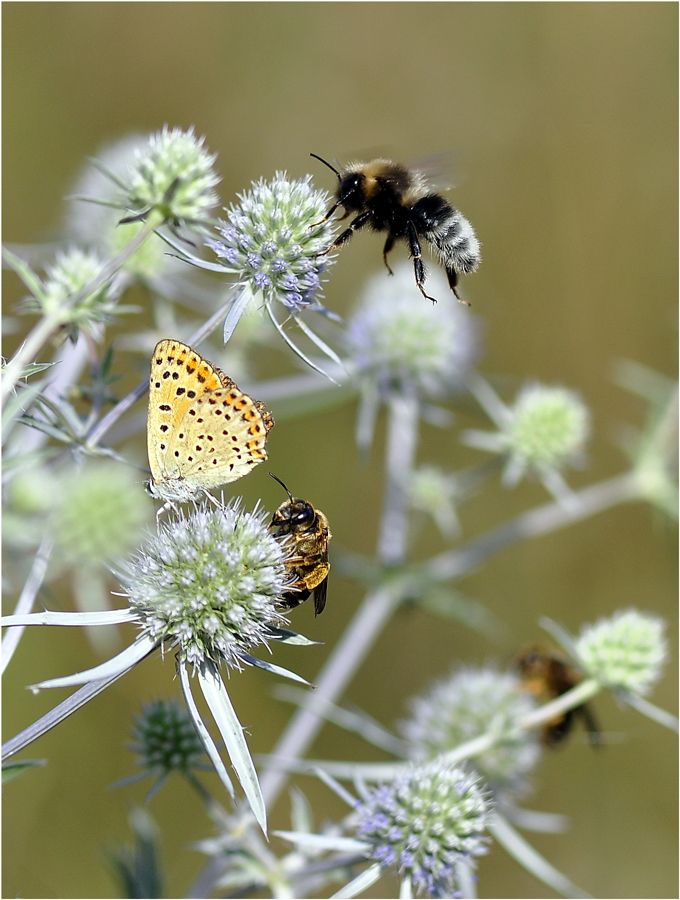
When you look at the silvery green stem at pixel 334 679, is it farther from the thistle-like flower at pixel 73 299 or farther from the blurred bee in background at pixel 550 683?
the thistle-like flower at pixel 73 299

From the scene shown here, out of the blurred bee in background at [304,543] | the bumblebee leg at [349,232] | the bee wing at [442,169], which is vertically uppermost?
the bee wing at [442,169]

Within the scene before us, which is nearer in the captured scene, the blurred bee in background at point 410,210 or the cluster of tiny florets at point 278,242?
the cluster of tiny florets at point 278,242

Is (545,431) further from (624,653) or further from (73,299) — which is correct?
(73,299)

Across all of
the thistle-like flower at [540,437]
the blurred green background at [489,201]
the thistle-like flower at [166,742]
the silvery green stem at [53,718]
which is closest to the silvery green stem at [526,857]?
the thistle-like flower at [166,742]

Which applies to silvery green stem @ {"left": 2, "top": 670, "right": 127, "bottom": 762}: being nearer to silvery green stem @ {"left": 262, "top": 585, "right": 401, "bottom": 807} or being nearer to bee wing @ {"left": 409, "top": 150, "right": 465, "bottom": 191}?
silvery green stem @ {"left": 262, "top": 585, "right": 401, "bottom": 807}

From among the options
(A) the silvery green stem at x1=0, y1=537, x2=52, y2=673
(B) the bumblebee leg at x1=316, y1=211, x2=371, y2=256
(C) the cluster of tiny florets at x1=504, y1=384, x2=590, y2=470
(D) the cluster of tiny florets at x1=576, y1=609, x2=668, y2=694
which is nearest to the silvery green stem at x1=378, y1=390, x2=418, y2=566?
(C) the cluster of tiny florets at x1=504, y1=384, x2=590, y2=470

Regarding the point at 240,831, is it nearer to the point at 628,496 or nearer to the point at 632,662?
the point at 632,662

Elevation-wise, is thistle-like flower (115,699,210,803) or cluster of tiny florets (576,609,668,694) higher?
cluster of tiny florets (576,609,668,694)
